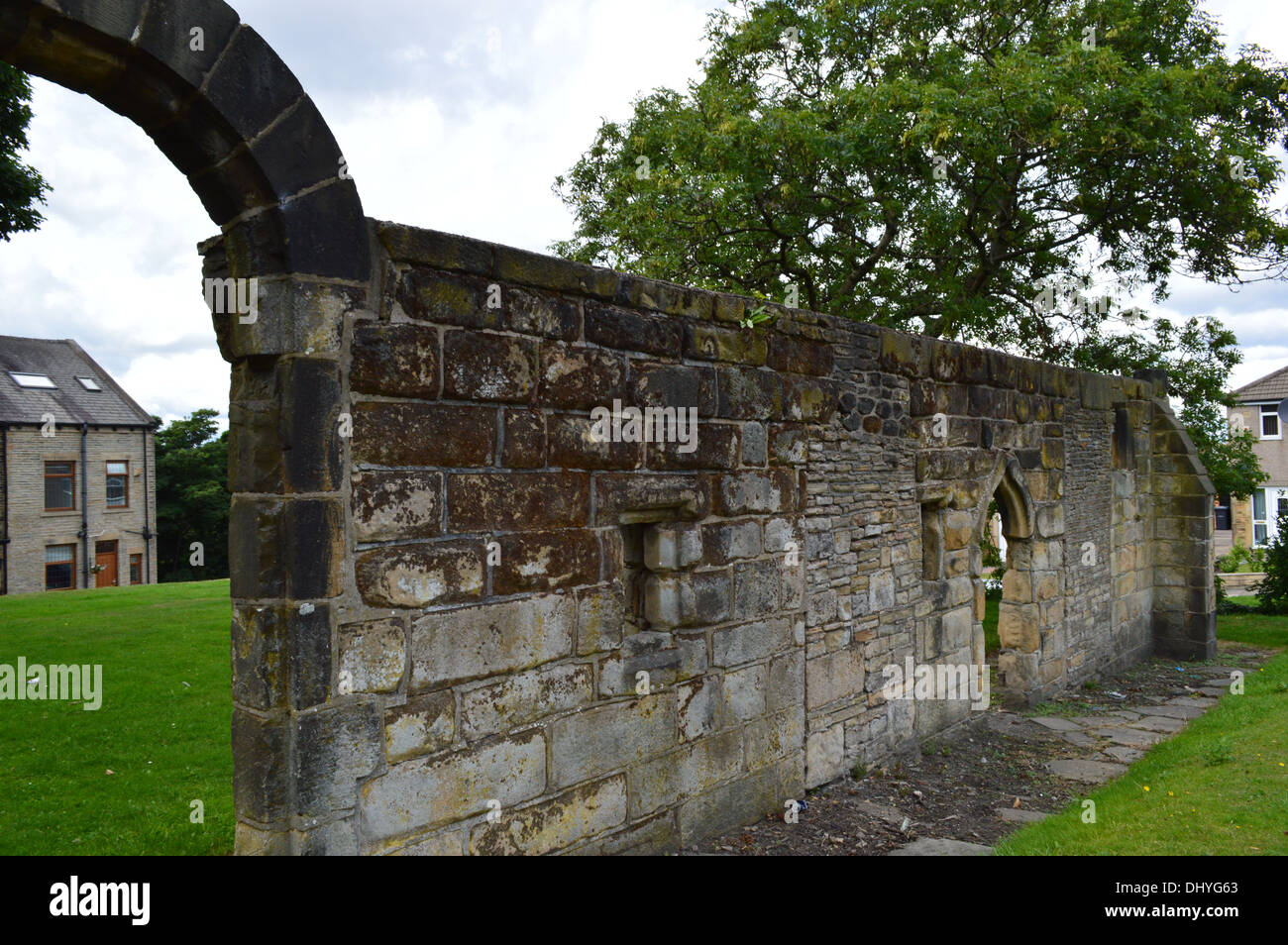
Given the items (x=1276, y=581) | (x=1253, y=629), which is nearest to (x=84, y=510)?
(x=1253, y=629)

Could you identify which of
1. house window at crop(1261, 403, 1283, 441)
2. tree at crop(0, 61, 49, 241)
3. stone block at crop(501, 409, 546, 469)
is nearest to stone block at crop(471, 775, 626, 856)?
stone block at crop(501, 409, 546, 469)

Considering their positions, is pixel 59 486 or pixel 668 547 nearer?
pixel 668 547

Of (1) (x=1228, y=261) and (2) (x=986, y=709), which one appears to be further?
(1) (x=1228, y=261)

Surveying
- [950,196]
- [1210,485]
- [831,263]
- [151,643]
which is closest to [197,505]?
[151,643]

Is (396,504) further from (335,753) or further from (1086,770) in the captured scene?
(1086,770)

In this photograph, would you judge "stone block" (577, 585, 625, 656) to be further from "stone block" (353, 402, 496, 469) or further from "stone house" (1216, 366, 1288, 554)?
"stone house" (1216, 366, 1288, 554)

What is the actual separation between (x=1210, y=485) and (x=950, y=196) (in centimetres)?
555

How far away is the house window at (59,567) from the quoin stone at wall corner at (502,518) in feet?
93.0

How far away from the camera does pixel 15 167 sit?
375 inches

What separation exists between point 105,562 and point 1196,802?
30.9 meters

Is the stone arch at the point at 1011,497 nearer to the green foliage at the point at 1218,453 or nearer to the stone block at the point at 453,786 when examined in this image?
the stone block at the point at 453,786

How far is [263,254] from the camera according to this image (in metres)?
3.46

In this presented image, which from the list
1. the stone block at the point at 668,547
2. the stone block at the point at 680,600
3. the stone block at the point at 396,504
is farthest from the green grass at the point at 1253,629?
the stone block at the point at 396,504

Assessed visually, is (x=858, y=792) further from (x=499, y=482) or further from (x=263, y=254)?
(x=263, y=254)
